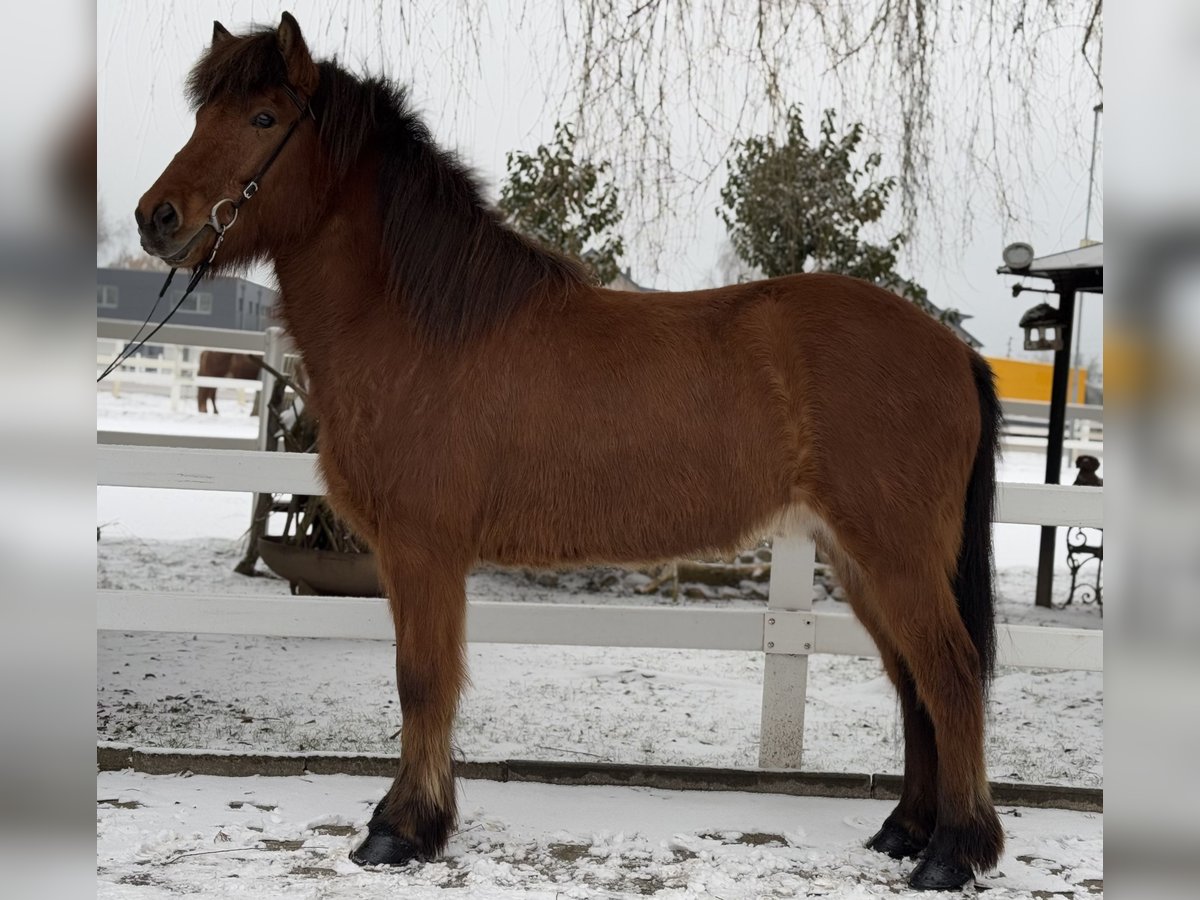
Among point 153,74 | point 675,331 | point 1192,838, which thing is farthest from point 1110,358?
point 153,74

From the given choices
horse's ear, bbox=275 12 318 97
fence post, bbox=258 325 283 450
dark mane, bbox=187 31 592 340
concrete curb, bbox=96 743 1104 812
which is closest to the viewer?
horse's ear, bbox=275 12 318 97

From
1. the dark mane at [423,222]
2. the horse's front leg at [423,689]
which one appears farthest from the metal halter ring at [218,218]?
the horse's front leg at [423,689]

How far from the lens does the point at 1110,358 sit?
0.67m

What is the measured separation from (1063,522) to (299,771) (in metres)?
3.06

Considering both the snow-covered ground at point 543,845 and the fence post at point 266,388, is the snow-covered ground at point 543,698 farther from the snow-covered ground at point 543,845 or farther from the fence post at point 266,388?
the snow-covered ground at point 543,845

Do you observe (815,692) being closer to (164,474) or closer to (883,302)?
(883,302)

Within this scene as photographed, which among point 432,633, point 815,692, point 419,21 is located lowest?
point 815,692

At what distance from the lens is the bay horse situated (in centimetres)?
289

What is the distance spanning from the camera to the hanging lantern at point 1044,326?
23.9 feet

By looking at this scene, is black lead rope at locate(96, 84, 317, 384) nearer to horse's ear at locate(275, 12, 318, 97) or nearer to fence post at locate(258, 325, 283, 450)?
horse's ear at locate(275, 12, 318, 97)

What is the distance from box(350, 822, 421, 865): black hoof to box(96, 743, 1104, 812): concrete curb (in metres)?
0.72

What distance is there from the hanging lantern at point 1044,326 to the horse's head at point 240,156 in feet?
19.7

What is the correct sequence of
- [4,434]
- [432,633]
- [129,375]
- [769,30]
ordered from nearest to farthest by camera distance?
[4,434]
[432,633]
[769,30]
[129,375]

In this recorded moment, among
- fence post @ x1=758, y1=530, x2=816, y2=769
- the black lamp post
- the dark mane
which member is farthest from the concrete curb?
the black lamp post
